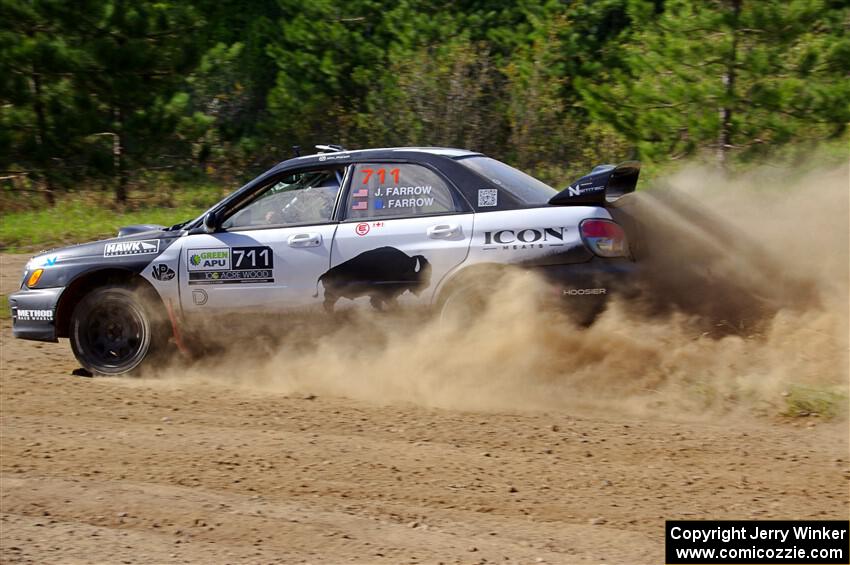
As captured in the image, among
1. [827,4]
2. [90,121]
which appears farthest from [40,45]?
[827,4]

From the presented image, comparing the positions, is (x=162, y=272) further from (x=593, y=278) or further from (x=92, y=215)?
(x=92, y=215)

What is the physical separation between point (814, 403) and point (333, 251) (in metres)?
3.28

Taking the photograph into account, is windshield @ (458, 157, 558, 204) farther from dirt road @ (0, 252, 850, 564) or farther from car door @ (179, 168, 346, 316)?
dirt road @ (0, 252, 850, 564)

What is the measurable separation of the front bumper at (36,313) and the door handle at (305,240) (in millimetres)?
1947

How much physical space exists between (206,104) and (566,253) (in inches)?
815

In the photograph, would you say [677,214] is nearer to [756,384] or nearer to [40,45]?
[756,384]

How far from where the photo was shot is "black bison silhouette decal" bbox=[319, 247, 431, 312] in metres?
7.04

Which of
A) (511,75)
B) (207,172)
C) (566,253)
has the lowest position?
(566,253)

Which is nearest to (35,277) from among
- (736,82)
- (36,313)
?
(36,313)

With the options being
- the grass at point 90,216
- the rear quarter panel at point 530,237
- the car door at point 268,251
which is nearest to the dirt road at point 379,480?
the car door at point 268,251

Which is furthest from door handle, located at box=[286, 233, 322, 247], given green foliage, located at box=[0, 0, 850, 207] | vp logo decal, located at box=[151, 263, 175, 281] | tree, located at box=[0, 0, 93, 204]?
tree, located at box=[0, 0, 93, 204]

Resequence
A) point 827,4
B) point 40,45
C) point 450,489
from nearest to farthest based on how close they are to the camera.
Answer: point 450,489 < point 827,4 < point 40,45

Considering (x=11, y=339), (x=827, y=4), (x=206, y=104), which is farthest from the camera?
(x=206, y=104)

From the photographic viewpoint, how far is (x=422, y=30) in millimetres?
22828
